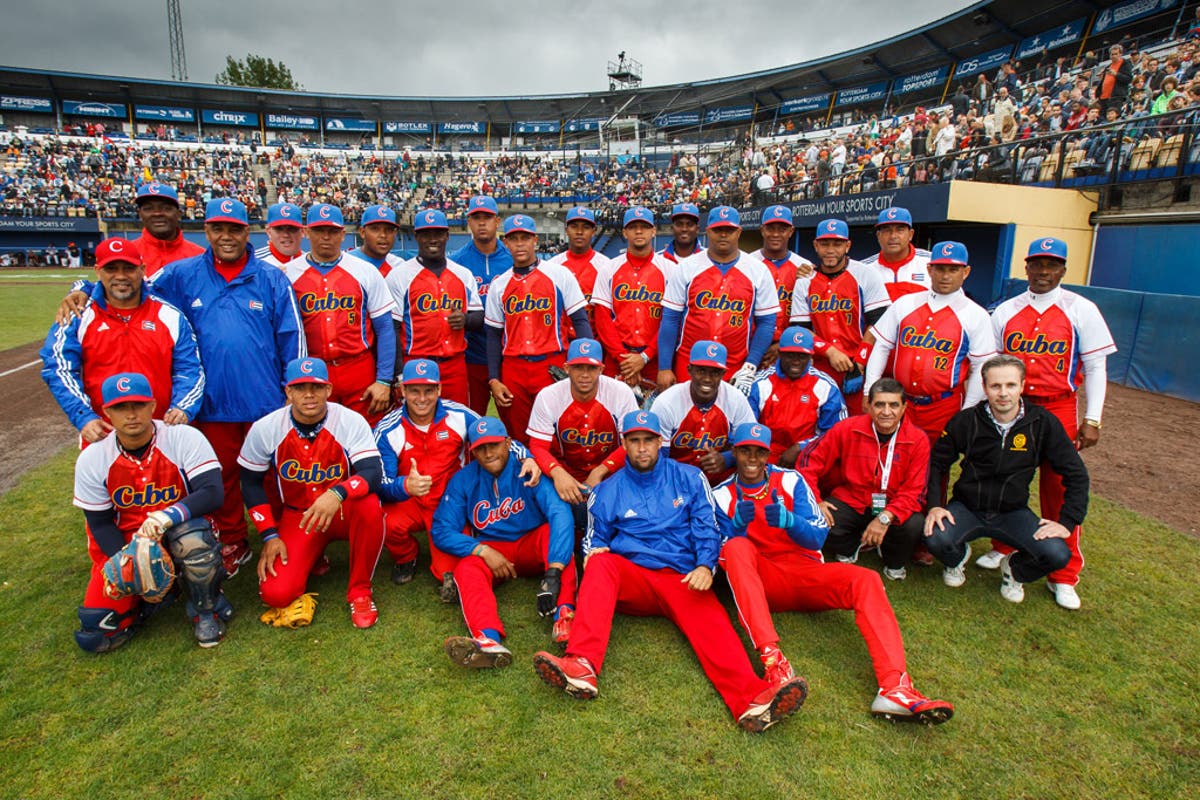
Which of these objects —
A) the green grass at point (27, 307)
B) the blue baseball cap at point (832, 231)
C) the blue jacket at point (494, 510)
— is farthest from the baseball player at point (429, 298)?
the green grass at point (27, 307)

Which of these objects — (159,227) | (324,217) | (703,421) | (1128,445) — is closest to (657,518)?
(703,421)

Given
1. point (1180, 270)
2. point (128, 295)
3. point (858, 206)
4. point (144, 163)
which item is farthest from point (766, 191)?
point (144, 163)

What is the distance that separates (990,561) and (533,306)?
432 centimetres

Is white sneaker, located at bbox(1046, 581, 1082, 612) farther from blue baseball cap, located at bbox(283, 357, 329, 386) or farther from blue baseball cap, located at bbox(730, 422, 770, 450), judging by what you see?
blue baseball cap, located at bbox(283, 357, 329, 386)

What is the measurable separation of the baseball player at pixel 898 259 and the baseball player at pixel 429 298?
3991 millimetres

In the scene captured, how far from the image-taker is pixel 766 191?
913 inches

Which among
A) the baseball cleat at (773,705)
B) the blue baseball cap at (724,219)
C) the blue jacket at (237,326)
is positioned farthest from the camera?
the blue baseball cap at (724,219)

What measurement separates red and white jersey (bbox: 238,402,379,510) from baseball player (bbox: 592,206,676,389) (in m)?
2.54

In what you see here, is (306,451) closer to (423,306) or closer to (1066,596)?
(423,306)

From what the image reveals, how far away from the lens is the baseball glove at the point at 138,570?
3.69 meters

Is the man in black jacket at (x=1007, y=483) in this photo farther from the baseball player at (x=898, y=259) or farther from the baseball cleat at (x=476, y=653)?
the baseball cleat at (x=476, y=653)

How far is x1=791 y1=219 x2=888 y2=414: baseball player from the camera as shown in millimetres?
5809

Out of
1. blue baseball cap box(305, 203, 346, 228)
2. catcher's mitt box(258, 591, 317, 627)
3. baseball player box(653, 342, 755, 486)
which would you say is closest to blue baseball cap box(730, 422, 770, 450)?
baseball player box(653, 342, 755, 486)

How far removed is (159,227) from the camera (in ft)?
17.2
